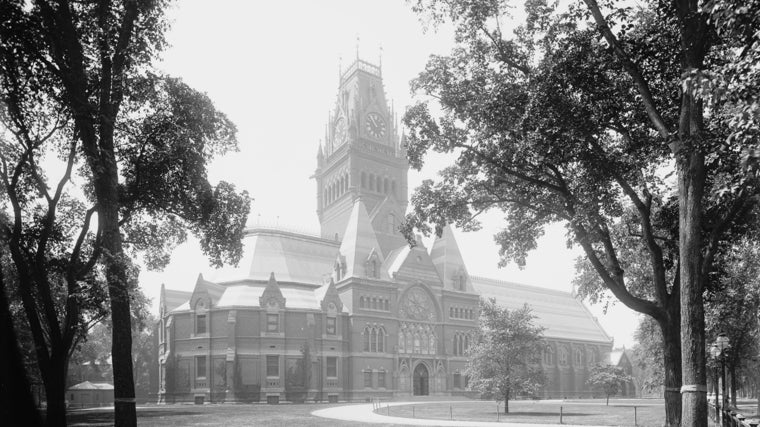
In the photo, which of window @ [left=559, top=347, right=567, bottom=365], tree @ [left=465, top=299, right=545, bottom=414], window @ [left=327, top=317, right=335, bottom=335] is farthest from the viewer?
window @ [left=559, top=347, right=567, bottom=365]

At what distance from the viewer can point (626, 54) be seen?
→ 1443 centimetres

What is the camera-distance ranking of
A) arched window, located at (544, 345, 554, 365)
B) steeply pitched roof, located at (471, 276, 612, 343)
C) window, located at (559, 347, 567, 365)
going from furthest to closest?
steeply pitched roof, located at (471, 276, 612, 343) → window, located at (559, 347, 567, 365) → arched window, located at (544, 345, 554, 365)

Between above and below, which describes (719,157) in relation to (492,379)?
above

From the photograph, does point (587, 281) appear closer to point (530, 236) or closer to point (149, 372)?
point (530, 236)

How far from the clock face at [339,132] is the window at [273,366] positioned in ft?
104

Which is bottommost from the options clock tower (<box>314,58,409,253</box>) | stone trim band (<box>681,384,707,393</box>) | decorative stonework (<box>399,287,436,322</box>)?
decorative stonework (<box>399,287,436,322</box>)

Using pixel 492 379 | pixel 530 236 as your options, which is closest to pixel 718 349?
pixel 530 236

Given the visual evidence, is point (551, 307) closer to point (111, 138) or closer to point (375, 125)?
point (375, 125)

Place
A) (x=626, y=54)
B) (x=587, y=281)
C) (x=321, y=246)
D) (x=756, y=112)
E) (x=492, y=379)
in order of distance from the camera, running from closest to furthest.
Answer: (x=756, y=112) → (x=626, y=54) → (x=587, y=281) → (x=492, y=379) → (x=321, y=246)

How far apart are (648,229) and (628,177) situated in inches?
65.7

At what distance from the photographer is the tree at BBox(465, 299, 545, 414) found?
42531 mm

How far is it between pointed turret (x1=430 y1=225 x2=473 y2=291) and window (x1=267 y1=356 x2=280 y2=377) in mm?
22266

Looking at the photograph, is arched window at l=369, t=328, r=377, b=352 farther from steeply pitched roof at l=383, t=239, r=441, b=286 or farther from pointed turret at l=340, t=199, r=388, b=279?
steeply pitched roof at l=383, t=239, r=441, b=286

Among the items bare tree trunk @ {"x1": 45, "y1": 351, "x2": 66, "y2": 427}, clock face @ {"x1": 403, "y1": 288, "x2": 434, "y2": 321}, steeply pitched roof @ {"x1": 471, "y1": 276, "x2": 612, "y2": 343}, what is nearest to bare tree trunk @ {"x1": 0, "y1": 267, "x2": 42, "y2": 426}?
bare tree trunk @ {"x1": 45, "y1": 351, "x2": 66, "y2": 427}
